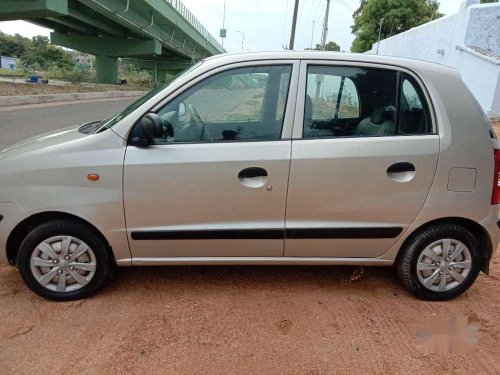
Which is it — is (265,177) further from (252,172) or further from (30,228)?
(30,228)

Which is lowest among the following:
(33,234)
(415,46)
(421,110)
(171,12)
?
(33,234)

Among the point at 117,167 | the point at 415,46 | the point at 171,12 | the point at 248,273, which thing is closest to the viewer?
the point at 117,167

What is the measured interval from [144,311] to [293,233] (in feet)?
3.90

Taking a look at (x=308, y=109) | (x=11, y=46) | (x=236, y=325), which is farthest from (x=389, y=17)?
(x=11, y=46)

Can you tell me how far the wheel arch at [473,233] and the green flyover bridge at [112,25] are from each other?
1727 centimetres

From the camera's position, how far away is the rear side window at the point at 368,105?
112 inches

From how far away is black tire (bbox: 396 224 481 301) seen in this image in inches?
116

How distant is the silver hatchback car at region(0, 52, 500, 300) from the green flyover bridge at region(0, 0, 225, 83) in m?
16.1

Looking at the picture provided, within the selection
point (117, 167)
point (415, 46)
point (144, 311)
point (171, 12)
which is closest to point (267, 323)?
point (144, 311)

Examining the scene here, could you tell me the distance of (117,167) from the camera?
2.68 m

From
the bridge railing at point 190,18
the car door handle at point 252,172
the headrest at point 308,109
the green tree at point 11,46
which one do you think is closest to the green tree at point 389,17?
the bridge railing at point 190,18

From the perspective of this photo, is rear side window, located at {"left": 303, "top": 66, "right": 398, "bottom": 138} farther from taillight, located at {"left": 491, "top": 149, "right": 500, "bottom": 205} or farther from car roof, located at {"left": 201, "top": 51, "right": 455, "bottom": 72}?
taillight, located at {"left": 491, "top": 149, "right": 500, "bottom": 205}

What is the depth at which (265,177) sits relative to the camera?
2.72 metres

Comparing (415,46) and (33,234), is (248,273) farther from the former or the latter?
(415,46)
